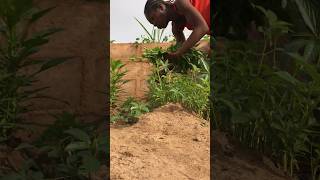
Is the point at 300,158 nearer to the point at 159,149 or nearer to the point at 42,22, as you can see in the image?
the point at 159,149

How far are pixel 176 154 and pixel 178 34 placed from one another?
1.42 feet

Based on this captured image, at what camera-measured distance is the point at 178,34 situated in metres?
1.75

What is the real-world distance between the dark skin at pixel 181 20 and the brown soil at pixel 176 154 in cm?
25

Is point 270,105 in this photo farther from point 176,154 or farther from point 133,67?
point 133,67

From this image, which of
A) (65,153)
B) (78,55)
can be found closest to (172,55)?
(78,55)

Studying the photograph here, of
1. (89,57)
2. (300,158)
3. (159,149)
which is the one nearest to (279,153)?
(300,158)

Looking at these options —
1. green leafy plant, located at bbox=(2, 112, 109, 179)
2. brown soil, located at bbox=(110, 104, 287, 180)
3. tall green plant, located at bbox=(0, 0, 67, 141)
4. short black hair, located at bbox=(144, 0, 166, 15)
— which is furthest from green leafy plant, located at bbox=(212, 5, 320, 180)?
tall green plant, located at bbox=(0, 0, 67, 141)

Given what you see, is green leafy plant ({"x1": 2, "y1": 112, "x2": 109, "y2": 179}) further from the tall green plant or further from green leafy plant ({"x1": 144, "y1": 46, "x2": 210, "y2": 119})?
green leafy plant ({"x1": 144, "y1": 46, "x2": 210, "y2": 119})

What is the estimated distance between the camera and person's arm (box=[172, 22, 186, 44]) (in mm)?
1739

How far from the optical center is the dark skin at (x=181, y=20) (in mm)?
1699

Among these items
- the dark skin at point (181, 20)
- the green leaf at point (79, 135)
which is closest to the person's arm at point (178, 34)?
the dark skin at point (181, 20)

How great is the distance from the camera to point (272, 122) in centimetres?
142

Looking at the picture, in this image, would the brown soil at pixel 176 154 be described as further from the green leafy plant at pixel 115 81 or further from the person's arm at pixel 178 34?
the person's arm at pixel 178 34

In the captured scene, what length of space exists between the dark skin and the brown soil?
0.25 metres
